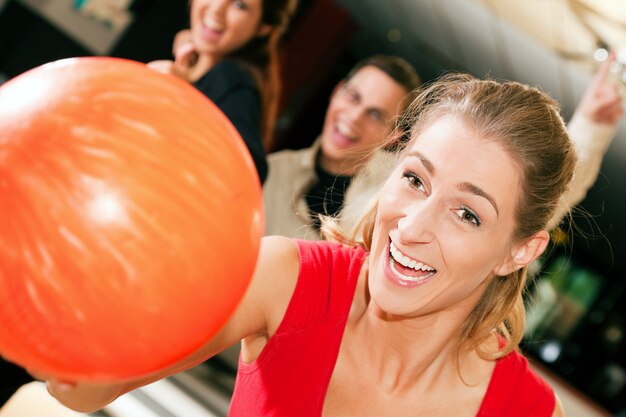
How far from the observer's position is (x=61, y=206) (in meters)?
0.67

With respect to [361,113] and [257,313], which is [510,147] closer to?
[257,313]

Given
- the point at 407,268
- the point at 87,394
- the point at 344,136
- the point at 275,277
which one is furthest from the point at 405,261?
the point at 344,136

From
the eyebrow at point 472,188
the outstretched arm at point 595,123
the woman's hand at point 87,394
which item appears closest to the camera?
the woman's hand at point 87,394

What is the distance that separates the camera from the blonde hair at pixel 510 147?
1.19 metres

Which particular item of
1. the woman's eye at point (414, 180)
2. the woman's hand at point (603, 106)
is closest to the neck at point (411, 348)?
the woman's eye at point (414, 180)

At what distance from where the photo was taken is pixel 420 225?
1134 mm

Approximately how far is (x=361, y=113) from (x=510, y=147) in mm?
1215

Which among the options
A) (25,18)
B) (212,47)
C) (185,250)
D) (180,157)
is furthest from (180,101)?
(25,18)

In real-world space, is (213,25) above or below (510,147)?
below

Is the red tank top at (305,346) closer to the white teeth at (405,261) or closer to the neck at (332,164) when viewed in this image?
the white teeth at (405,261)

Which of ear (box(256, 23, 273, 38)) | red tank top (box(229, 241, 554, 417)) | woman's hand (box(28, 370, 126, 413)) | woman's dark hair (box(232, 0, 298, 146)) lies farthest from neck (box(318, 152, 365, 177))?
woman's hand (box(28, 370, 126, 413))

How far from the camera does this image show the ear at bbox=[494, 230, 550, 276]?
128cm

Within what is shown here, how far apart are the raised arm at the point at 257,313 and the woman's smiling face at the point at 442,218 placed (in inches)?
6.8

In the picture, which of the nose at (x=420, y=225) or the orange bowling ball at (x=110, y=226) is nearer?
the orange bowling ball at (x=110, y=226)
